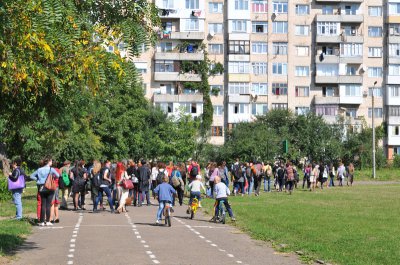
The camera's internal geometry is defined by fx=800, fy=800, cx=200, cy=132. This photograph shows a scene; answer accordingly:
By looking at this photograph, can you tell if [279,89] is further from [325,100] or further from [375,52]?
[375,52]

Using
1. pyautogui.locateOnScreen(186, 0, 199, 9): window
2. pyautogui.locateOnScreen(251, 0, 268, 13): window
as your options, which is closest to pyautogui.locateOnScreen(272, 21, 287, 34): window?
pyautogui.locateOnScreen(251, 0, 268, 13): window

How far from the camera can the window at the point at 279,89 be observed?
97.8m

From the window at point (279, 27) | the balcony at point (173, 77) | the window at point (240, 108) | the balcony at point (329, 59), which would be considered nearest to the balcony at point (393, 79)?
the balcony at point (329, 59)

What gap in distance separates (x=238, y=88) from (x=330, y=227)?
2894 inches

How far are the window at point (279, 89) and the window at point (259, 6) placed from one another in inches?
358

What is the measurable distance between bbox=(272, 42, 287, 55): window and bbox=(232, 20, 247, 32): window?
4353 mm

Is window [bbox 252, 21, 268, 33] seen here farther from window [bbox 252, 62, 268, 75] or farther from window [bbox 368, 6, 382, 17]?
window [bbox 368, 6, 382, 17]

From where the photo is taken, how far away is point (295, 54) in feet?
320


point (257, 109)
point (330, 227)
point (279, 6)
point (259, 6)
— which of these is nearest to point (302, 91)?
point (257, 109)

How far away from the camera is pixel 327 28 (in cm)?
9681

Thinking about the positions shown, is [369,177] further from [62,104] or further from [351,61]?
[62,104]

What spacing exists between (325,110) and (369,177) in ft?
70.8

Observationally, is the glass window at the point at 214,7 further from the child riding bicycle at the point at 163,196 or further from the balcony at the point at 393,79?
the child riding bicycle at the point at 163,196

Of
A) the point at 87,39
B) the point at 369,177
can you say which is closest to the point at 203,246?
the point at 87,39
